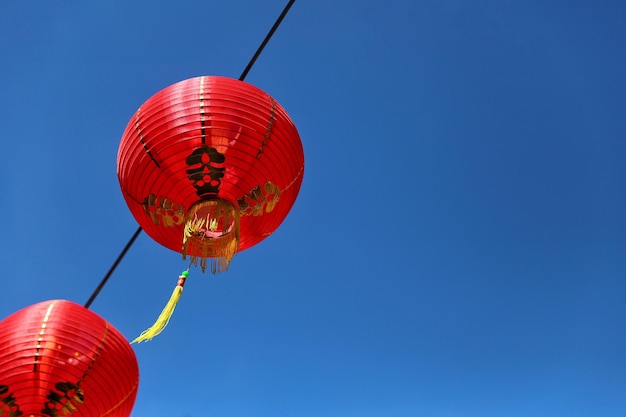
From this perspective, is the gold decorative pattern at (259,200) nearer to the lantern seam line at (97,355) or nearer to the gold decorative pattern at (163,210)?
the gold decorative pattern at (163,210)

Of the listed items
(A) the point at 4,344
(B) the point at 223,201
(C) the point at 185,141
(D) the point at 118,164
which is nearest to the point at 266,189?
(B) the point at 223,201

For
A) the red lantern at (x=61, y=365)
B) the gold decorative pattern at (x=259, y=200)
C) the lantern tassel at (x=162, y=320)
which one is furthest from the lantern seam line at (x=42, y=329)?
the gold decorative pattern at (x=259, y=200)

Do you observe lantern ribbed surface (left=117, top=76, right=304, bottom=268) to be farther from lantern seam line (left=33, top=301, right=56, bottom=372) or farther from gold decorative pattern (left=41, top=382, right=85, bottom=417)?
gold decorative pattern (left=41, top=382, right=85, bottom=417)

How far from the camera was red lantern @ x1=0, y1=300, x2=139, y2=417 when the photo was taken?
2727 millimetres

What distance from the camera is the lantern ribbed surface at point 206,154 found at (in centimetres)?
246

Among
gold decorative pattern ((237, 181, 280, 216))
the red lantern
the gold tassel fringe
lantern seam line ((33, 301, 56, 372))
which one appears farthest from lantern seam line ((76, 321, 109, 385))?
gold decorative pattern ((237, 181, 280, 216))

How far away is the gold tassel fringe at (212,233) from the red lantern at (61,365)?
0.73 m

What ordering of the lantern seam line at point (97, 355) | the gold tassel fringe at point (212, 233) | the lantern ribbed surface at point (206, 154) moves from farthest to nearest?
the lantern seam line at point (97, 355)
the gold tassel fringe at point (212, 233)
the lantern ribbed surface at point (206, 154)

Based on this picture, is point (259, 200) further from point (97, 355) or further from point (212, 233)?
point (97, 355)

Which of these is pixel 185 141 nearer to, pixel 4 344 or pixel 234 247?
pixel 234 247

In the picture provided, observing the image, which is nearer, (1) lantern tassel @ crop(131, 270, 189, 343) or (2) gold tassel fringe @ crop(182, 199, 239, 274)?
(2) gold tassel fringe @ crop(182, 199, 239, 274)

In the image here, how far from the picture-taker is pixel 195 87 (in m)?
2.56

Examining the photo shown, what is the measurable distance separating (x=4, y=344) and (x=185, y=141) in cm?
146

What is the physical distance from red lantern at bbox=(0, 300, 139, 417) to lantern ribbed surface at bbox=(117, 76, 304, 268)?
711mm
